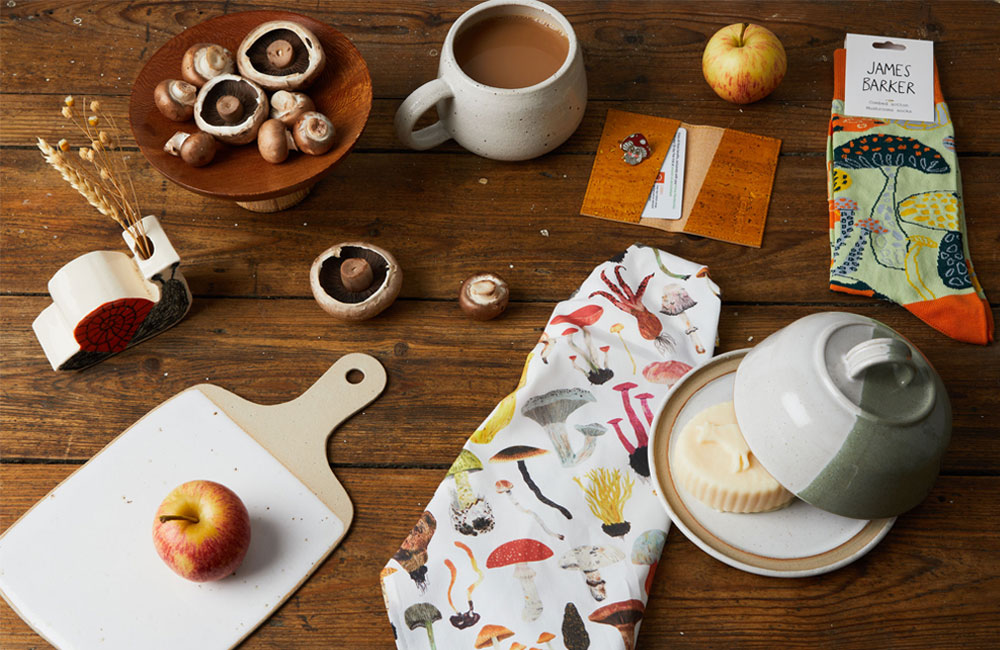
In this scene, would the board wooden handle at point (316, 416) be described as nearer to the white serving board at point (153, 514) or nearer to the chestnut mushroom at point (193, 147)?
the white serving board at point (153, 514)

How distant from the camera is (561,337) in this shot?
0.85m

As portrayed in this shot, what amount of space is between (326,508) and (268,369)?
0.56 feet

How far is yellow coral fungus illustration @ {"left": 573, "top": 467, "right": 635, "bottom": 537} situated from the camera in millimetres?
764

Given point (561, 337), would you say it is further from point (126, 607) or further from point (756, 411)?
point (126, 607)

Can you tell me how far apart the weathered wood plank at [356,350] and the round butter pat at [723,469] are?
157 millimetres

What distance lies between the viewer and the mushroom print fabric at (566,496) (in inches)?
28.7

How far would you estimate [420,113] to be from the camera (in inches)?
35.1

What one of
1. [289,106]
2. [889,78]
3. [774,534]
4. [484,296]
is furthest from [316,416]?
[889,78]

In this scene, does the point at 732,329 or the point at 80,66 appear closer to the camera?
the point at 732,329

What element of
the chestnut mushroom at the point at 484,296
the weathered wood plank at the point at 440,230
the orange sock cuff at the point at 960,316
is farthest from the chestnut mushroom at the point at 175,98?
the orange sock cuff at the point at 960,316

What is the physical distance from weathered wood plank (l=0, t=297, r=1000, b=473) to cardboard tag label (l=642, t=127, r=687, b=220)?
0.14 metres

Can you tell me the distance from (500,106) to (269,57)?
260mm

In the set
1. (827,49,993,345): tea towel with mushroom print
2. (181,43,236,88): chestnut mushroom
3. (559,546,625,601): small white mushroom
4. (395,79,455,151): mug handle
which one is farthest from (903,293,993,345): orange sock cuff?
(181,43,236,88): chestnut mushroom

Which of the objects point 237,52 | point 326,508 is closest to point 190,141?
point 237,52
